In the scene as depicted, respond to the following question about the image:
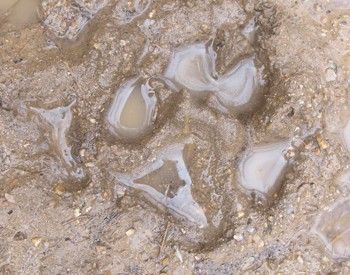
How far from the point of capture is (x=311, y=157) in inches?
159

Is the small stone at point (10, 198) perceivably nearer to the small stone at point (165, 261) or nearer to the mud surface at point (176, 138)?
the mud surface at point (176, 138)

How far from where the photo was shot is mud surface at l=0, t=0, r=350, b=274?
399cm

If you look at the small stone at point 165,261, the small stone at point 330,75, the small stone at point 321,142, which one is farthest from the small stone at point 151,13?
the small stone at point 165,261

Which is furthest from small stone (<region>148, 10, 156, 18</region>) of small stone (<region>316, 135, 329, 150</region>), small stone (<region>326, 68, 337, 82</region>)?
small stone (<region>316, 135, 329, 150</region>)

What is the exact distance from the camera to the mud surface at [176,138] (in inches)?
157

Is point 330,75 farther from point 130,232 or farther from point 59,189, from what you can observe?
point 59,189

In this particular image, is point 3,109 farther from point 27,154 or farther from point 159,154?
point 159,154

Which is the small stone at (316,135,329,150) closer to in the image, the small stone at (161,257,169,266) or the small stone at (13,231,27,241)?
the small stone at (161,257,169,266)

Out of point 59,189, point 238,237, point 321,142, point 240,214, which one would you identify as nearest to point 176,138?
point 240,214

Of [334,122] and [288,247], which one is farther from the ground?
[334,122]

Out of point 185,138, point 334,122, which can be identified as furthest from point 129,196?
point 334,122

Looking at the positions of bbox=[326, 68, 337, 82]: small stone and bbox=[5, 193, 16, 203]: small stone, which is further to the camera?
bbox=[326, 68, 337, 82]: small stone

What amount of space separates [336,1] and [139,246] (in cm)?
267

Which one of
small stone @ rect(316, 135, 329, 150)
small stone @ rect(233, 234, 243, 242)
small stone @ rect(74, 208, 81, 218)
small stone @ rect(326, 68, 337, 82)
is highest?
small stone @ rect(326, 68, 337, 82)
